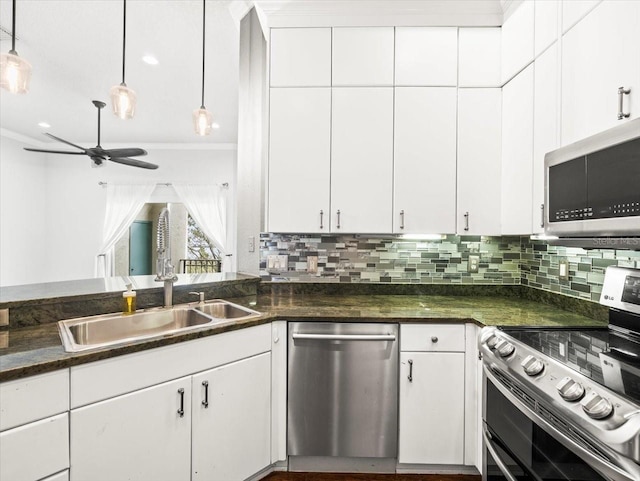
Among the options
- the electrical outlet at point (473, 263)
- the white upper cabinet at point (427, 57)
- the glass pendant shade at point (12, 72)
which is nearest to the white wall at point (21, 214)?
the glass pendant shade at point (12, 72)

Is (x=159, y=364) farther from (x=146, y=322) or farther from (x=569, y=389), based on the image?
(x=569, y=389)

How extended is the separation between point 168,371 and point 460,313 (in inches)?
58.5

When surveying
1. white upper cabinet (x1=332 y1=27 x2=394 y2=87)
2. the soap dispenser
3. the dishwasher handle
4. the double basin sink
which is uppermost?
white upper cabinet (x1=332 y1=27 x2=394 y2=87)

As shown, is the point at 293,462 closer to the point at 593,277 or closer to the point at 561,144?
the point at 593,277

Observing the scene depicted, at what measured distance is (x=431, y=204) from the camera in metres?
2.15

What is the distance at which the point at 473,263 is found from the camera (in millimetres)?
2410

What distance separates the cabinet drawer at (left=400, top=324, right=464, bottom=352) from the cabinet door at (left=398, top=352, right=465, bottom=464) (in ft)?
0.12

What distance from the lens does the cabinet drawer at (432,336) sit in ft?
5.79

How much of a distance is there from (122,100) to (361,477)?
9.11ft

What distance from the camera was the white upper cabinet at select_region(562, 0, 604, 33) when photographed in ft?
4.70

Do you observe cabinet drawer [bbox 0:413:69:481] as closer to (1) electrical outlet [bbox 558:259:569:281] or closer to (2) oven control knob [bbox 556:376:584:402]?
(2) oven control knob [bbox 556:376:584:402]

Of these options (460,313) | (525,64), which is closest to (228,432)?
(460,313)

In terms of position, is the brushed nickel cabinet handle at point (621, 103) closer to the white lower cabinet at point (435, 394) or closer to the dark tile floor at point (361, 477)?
the white lower cabinet at point (435, 394)

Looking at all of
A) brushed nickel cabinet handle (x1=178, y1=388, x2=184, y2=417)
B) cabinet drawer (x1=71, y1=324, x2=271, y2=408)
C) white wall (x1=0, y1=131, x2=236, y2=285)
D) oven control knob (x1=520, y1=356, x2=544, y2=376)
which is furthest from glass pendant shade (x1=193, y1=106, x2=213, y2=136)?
white wall (x1=0, y1=131, x2=236, y2=285)
